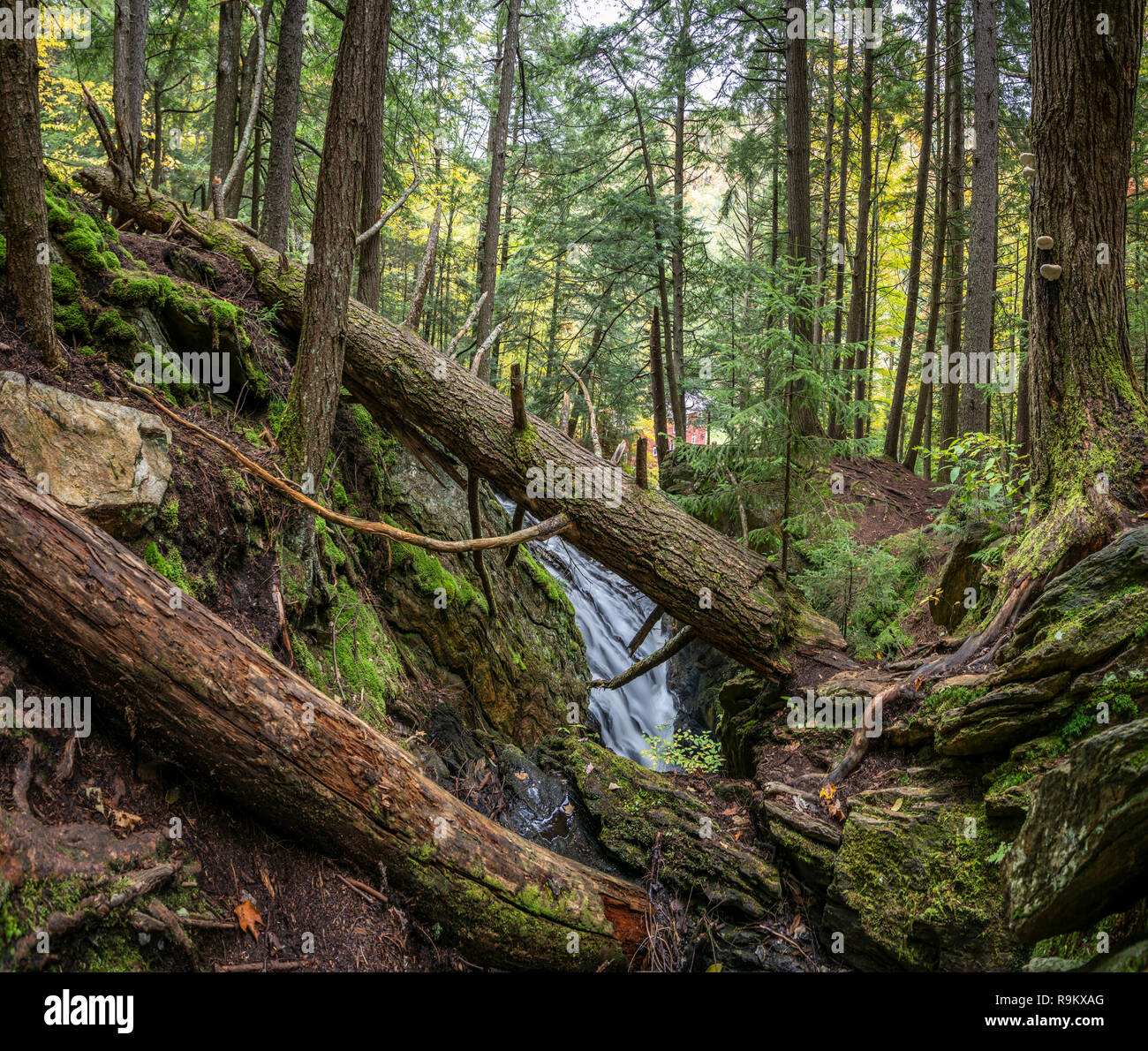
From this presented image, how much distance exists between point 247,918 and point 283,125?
9250mm

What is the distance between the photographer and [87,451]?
3.38 metres

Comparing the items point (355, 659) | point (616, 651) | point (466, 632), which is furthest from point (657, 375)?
point (355, 659)

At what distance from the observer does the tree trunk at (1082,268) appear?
14.3 feet

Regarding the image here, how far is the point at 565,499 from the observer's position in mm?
5586

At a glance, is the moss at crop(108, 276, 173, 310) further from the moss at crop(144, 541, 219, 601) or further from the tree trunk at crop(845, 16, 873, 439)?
the tree trunk at crop(845, 16, 873, 439)

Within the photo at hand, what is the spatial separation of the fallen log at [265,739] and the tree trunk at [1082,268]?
3.95 metres

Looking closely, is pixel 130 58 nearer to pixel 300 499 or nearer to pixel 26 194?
pixel 26 194

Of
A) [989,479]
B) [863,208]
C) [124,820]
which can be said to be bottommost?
[124,820]

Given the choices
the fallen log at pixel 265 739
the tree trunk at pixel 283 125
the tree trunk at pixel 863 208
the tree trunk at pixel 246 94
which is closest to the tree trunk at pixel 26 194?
the fallen log at pixel 265 739

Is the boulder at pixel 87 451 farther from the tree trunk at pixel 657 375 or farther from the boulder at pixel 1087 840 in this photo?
the tree trunk at pixel 657 375

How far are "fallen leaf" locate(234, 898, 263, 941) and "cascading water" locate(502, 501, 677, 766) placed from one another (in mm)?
6135

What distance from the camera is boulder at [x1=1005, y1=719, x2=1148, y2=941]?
2355 millimetres
